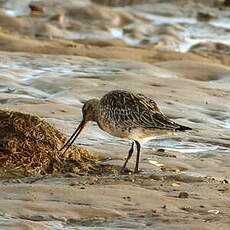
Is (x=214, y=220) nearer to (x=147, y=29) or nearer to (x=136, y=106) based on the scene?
(x=136, y=106)

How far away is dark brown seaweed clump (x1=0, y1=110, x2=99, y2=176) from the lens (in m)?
8.09

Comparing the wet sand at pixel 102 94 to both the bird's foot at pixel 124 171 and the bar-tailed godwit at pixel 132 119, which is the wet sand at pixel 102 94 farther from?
the bar-tailed godwit at pixel 132 119

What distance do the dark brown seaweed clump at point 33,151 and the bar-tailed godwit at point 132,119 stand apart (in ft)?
0.50

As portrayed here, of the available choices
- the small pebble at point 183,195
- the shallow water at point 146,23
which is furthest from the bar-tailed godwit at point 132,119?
the shallow water at point 146,23

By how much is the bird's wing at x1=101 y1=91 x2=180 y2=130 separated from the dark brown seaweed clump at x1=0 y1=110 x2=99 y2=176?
1.67 ft

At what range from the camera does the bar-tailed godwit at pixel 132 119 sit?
862 centimetres

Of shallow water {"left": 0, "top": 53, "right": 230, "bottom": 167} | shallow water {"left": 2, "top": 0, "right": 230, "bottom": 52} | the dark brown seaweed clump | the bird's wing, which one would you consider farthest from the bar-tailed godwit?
shallow water {"left": 2, "top": 0, "right": 230, "bottom": 52}

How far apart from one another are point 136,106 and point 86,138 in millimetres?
1363

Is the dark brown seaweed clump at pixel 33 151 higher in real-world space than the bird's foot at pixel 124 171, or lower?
higher

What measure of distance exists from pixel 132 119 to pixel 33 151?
1067mm

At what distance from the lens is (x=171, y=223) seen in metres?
6.50

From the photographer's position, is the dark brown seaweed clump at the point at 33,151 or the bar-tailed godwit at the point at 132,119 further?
the bar-tailed godwit at the point at 132,119

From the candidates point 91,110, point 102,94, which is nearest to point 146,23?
point 102,94

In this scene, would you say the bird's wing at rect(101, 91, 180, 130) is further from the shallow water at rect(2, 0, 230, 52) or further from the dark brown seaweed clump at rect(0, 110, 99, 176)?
the shallow water at rect(2, 0, 230, 52)
